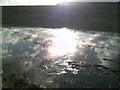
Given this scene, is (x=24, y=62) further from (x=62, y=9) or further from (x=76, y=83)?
(x=62, y=9)

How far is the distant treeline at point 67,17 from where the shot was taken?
Answer: 172ft

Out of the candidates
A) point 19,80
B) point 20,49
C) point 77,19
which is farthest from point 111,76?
point 77,19

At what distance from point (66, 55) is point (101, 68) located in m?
5.21

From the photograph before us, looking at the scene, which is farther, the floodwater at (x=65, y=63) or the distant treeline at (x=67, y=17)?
the distant treeline at (x=67, y=17)

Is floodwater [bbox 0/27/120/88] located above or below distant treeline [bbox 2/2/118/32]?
below

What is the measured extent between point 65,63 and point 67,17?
39.7 m

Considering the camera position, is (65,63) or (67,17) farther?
(67,17)

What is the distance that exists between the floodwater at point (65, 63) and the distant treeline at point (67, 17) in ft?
65.3

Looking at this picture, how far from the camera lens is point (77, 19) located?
58156 millimetres

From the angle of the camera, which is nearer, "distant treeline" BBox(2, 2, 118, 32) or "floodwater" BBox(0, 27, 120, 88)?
"floodwater" BBox(0, 27, 120, 88)

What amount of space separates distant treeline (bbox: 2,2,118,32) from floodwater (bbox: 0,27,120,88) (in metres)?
19.9

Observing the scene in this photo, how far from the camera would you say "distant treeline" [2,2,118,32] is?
172 feet

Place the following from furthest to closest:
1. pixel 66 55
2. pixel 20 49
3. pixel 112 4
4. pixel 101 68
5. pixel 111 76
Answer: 1. pixel 112 4
2. pixel 20 49
3. pixel 66 55
4. pixel 101 68
5. pixel 111 76

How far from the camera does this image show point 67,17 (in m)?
60.5
